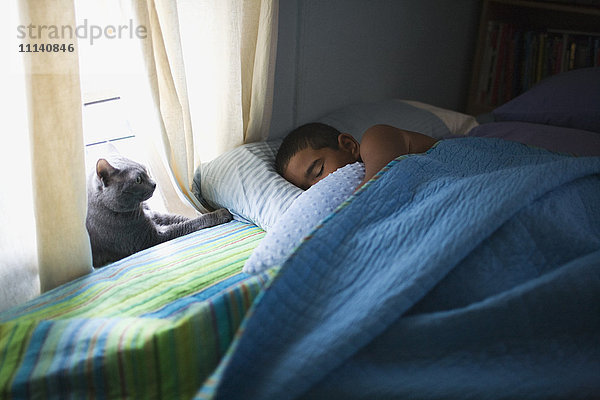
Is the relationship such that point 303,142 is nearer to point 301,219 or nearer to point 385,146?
point 385,146

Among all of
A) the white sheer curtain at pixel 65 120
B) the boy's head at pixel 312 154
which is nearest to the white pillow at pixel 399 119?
the boy's head at pixel 312 154

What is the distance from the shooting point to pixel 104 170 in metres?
1.09

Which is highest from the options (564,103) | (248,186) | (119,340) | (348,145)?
(564,103)

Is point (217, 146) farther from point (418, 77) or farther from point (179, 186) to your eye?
point (418, 77)

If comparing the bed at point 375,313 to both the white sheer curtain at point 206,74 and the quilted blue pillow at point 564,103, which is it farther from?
the quilted blue pillow at point 564,103

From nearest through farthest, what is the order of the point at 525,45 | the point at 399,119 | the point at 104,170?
the point at 104,170
the point at 399,119
the point at 525,45

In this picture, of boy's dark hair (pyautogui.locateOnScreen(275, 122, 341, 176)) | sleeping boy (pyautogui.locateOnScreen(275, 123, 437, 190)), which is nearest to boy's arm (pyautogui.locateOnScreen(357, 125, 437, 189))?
sleeping boy (pyautogui.locateOnScreen(275, 123, 437, 190))

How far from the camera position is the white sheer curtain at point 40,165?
0.92 m

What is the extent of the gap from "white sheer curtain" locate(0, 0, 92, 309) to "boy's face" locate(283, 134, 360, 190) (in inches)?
Answer: 21.7

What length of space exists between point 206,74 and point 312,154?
0.40m

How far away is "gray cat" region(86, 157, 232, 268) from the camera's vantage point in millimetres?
1100

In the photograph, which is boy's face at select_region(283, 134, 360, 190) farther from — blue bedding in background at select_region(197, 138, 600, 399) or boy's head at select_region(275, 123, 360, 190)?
blue bedding in background at select_region(197, 138, 600, 399)

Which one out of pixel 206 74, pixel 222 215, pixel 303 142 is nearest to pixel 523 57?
pixel 303 142

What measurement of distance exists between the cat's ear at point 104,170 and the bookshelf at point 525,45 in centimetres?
194
